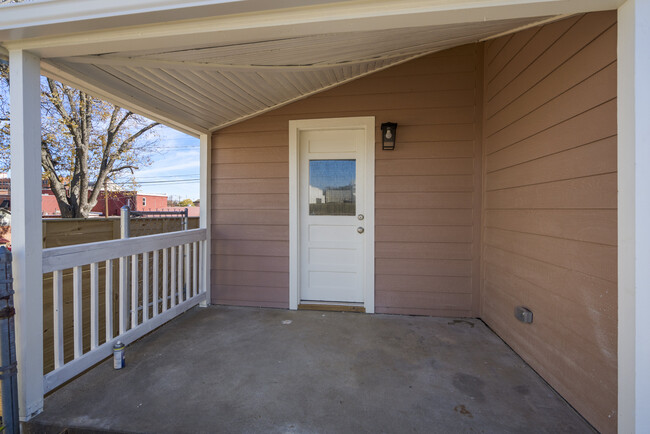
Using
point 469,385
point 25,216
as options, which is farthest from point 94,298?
point 469,385

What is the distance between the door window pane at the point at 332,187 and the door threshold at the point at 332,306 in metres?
0.95

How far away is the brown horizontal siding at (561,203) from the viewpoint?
1.47 metres

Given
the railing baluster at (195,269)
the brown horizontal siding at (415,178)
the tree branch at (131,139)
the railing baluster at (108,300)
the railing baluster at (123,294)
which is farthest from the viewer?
the tree branch at (131,139)

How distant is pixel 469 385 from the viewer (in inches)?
74.5

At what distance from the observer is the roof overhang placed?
1382 mm

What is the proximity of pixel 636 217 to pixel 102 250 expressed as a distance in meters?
2.85

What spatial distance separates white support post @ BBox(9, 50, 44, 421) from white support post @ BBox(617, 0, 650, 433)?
2747 millimetres

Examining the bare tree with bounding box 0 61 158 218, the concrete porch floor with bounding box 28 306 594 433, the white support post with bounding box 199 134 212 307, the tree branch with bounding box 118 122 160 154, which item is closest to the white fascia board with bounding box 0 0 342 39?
the white support post with bounding box 199 134 212 307

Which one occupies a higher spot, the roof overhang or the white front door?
the roof overhang

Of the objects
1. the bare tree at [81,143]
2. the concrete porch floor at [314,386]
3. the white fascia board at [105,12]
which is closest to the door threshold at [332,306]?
the concrete porch floor at [314,386]

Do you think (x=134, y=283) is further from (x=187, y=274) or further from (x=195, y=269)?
(x=195, y=269)

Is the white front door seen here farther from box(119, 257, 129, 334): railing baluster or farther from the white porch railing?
box(119, 257, 129, 334): railing baluster

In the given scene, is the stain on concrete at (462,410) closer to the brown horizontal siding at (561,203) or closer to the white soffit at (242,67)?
the brown horizontal siding at (561,203)

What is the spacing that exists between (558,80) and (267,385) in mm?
2519
